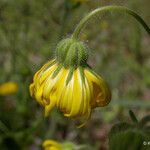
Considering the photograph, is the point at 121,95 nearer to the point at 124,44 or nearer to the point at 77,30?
the point at 124,44

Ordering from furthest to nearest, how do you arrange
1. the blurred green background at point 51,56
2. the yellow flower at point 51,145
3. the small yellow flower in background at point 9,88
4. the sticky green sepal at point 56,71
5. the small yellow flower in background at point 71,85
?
the small yellow flower in background at point 9,88 → the blurred green background at point 51,56 → the yellow flower at point 51,145 → the sticky green sepal at point 56,71 → the small yellow flower in background at point 71,85

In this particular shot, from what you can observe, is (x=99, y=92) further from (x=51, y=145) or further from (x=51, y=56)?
(x=51, y=56)

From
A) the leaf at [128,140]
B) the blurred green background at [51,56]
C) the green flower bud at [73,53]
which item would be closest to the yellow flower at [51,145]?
the blurred green background at [51,56]

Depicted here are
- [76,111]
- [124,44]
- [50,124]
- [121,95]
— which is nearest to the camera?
[76,111]

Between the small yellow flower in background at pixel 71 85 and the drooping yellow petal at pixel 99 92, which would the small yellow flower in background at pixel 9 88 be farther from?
the drooping yellow petal at pixel 99 92

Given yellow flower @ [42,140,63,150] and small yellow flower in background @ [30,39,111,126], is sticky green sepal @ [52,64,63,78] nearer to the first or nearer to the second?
small yellow flower in background @ [30,39,111,126]

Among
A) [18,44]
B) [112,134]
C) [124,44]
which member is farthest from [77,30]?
[124,44]

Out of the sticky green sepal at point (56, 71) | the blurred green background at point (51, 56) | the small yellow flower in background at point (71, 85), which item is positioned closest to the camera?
the small yellow flower in background at point (71, 85)

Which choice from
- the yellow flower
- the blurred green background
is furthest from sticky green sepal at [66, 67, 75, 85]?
the blurred green background

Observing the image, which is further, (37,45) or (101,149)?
(37,45)

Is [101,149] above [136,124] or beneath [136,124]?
beneath
